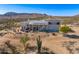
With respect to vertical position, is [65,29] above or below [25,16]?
below

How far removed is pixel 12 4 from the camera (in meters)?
10.9

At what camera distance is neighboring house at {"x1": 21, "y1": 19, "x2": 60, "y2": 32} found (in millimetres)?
11008

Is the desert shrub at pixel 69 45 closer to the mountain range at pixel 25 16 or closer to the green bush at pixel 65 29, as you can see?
the green bush at pixel 65 29

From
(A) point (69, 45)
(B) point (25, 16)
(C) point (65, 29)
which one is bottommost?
(A) point (69, 45)

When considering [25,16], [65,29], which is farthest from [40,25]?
[65,29]

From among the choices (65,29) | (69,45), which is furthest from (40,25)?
(69,45)

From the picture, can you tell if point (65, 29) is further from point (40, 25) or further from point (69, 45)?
point (40, 25)

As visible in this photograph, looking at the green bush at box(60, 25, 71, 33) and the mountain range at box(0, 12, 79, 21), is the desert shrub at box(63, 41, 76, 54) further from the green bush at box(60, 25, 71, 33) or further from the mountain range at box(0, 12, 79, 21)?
the mountain range at box(0, 12, 79, 21)

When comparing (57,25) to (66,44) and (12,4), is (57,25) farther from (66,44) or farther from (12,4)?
(12,4)

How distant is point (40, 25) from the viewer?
36.2 feet

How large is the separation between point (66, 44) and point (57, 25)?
560mm
